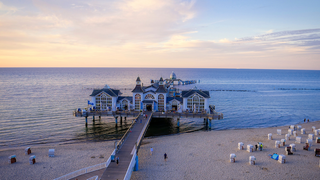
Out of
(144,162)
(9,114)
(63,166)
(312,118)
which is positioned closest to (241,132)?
(144,162)

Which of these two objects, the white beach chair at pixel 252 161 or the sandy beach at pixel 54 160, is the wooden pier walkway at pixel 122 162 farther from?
the white beach chair at pixel 252 161

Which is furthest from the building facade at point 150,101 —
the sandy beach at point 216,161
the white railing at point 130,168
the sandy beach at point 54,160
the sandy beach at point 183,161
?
the white railing at point 130,168

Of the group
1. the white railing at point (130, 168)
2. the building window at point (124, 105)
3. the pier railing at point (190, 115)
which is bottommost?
the white railing at point (130, 168)

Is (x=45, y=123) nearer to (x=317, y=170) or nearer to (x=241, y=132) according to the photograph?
(x=241, y=132)

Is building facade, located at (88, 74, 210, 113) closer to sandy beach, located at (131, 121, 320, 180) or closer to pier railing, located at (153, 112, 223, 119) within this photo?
pier railing, located at (153, 112, 223, 119)

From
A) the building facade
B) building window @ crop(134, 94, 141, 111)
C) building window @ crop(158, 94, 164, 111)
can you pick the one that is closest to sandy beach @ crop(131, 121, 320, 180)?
the building facade

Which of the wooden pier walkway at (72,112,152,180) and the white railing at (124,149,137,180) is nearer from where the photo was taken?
the white railing at (124,149,137,180)
